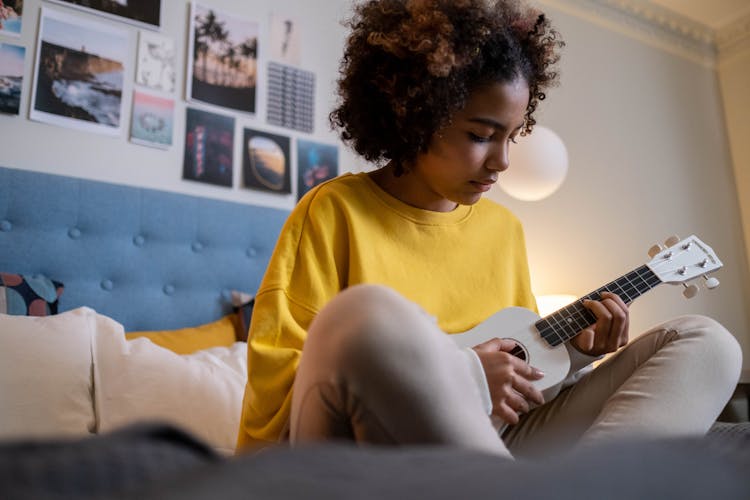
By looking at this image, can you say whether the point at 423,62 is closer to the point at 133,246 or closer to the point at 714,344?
the point at 714,344

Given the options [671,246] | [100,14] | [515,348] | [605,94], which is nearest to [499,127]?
[515,348]

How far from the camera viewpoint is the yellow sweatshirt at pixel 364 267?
33.0 inches

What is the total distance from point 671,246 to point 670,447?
98cm

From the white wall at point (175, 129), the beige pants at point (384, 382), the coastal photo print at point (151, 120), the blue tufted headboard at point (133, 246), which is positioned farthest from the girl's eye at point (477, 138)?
the coastal photo print at point (151, 120)

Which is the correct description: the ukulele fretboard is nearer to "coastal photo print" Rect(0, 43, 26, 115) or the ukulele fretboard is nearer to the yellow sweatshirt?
the yellow sweatshirt

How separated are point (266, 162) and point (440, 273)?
1.09 metres

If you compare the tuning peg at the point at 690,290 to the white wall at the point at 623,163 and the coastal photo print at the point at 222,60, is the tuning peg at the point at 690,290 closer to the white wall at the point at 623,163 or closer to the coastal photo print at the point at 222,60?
the white wall at the point at 623,163

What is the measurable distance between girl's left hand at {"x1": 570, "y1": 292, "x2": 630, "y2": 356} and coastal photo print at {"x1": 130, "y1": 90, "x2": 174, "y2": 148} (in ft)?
4.30

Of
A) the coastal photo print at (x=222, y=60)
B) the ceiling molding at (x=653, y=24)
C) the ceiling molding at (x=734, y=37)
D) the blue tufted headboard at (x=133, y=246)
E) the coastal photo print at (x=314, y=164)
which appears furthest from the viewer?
the ceiling molding at (x=734, y=37)

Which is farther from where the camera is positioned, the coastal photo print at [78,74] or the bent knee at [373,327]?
the coastal photo print at [78,74]

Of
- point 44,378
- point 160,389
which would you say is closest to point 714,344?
point 160,389

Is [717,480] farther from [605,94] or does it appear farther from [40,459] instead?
[605,94]

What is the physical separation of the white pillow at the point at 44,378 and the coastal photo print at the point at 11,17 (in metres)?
0.83

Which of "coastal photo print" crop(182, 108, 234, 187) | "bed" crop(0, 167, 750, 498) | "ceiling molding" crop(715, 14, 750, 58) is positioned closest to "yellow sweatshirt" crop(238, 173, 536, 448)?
"bed" crop(0, 167, 750, 498)
